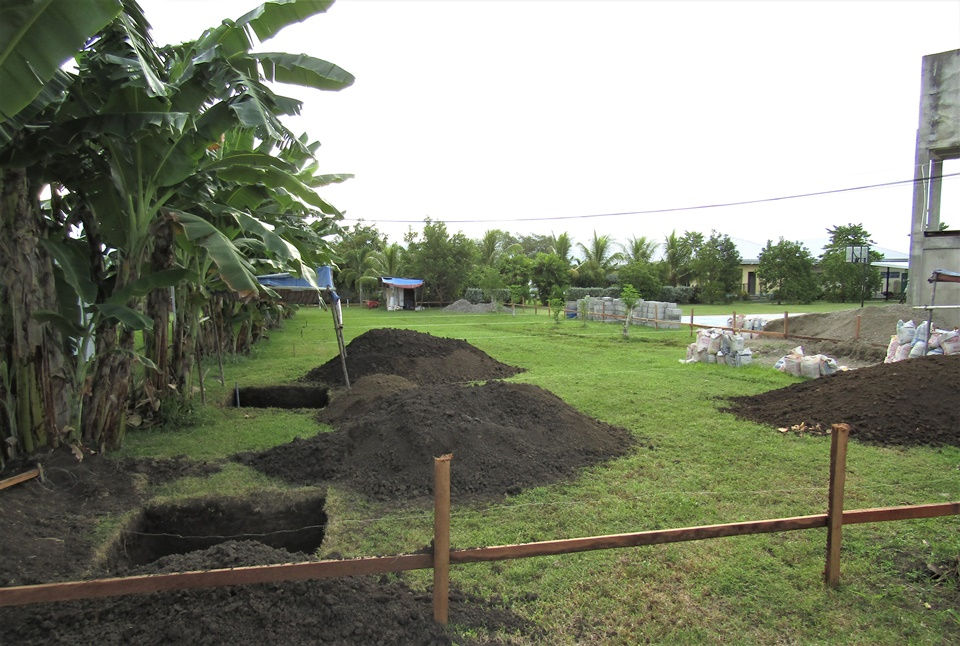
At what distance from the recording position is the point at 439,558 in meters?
2.84

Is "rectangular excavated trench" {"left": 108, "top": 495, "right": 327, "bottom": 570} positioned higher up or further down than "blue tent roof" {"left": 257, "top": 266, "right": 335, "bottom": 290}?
further down

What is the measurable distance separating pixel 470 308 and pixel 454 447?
109ft

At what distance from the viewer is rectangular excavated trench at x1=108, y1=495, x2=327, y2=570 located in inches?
194

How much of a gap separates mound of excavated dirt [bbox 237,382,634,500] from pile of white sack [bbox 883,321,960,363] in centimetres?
789

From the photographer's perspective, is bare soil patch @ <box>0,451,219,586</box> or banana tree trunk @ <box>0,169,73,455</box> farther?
banana tree trunk @ <box>0,169,73,455</box>

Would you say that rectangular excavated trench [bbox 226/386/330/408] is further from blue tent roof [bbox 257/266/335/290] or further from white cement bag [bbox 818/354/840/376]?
white cement bag [bbox 818/354/840/376]

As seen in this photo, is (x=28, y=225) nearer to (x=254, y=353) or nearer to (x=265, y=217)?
(x=265, y=217)

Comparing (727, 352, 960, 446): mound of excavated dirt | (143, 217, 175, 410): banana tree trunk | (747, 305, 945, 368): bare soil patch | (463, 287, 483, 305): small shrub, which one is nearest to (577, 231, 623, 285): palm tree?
(463, 287, 483, 305): small shrub

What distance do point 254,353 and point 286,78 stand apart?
11600mm

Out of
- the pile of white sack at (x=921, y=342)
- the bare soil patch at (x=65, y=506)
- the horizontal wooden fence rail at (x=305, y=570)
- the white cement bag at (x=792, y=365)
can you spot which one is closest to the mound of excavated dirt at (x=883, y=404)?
A: the pile of white sack at (x=921, y=342)

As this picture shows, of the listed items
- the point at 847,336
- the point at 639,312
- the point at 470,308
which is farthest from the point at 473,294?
the point at 847,336

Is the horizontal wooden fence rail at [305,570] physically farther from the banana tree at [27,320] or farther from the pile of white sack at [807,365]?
the pile of white sack at [807,365]

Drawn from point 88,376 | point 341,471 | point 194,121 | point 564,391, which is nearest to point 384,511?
point 341,471

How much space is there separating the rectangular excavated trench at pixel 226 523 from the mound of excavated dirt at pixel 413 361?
20.8 feet
